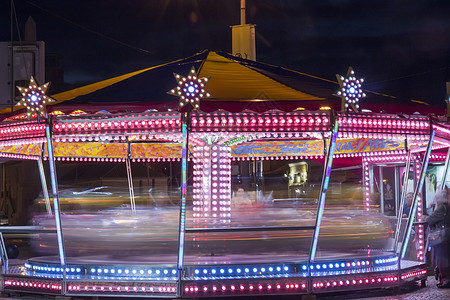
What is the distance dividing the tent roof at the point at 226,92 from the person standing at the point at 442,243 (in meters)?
1.42

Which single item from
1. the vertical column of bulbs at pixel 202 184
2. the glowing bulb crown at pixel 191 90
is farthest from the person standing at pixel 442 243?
the glowing bulb crown at pixel 191 90

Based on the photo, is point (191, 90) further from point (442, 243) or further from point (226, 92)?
point (442, 243)

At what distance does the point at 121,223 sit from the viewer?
18312 millimetres

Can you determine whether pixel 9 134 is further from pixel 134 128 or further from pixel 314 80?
pixel 314 80

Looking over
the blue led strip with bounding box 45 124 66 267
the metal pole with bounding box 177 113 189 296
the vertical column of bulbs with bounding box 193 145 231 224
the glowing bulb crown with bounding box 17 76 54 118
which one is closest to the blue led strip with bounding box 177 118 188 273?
the metal pole with bounding box 177 113 189 296

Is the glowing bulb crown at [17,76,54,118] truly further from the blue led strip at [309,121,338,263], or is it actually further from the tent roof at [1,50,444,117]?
the blue led strip at [309,121,338,263]

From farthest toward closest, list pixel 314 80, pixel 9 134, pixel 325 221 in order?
pixel 325 221 → pixel 314 80 → pixel 9 134

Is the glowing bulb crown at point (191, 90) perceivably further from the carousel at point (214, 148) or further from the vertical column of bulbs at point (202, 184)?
the vertical column of bulbs at point (202, 184)

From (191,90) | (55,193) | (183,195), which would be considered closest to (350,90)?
(191,90)

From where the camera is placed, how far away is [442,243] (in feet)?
31.6

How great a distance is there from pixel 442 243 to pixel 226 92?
4.03 meters

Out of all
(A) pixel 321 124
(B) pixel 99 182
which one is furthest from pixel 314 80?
(B) pixel 99 182

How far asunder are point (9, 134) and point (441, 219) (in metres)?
6.64

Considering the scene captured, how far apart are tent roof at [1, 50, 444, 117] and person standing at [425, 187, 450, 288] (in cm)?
142
